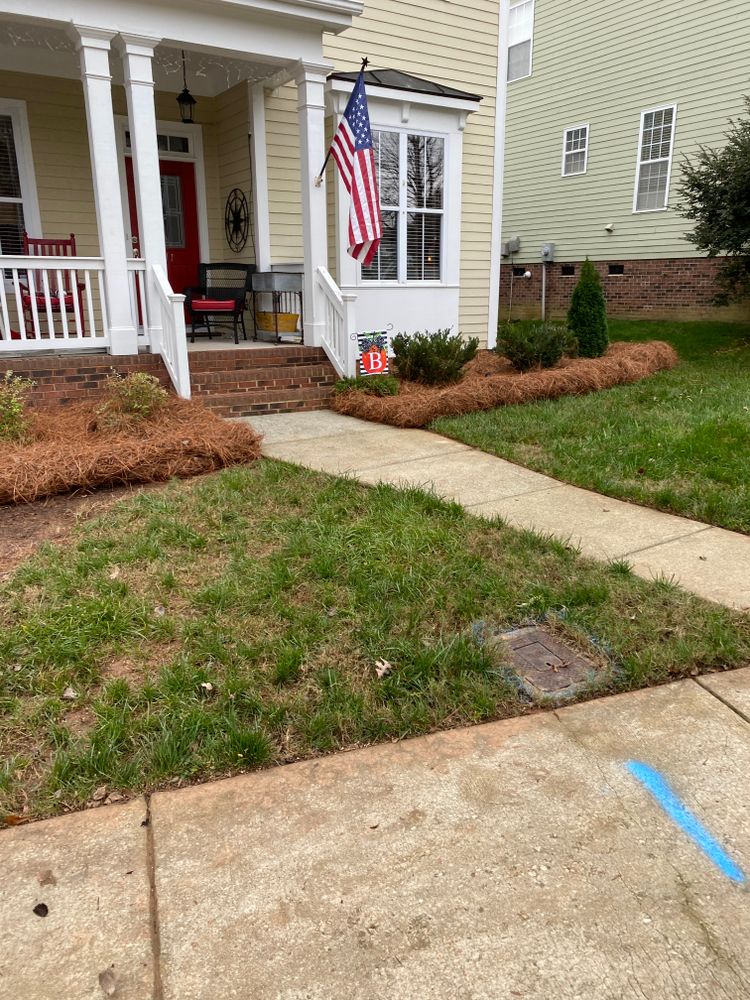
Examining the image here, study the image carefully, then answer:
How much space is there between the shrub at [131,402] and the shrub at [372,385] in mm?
2189

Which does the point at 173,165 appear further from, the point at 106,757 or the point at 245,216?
the point at 106,757

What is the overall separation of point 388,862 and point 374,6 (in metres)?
10.6

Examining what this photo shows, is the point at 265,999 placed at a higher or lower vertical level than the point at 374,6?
lower

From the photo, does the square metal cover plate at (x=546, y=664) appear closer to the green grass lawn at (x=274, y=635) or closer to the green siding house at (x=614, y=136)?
the green grass lawn at (x=274, y=635)

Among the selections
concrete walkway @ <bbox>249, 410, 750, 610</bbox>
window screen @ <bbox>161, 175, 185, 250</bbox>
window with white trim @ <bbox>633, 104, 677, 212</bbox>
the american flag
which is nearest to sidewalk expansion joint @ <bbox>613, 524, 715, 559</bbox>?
concrete walkway @ <bbox>249, 410, 750, 610</bbox>

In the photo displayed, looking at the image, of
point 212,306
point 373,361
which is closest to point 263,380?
point 373,361

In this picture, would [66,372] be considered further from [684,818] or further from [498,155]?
[498,155]

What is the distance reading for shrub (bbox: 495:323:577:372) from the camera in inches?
334

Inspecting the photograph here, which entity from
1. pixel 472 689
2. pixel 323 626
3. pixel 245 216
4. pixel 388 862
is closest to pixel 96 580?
pixel 323 626

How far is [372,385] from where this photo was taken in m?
7.55

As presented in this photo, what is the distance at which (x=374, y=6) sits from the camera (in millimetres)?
9422

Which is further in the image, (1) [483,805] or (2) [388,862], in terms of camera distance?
(1) [483,805]

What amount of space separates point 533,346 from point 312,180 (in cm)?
314

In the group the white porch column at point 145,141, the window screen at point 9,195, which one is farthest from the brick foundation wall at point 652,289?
the window screen at point 9,195
